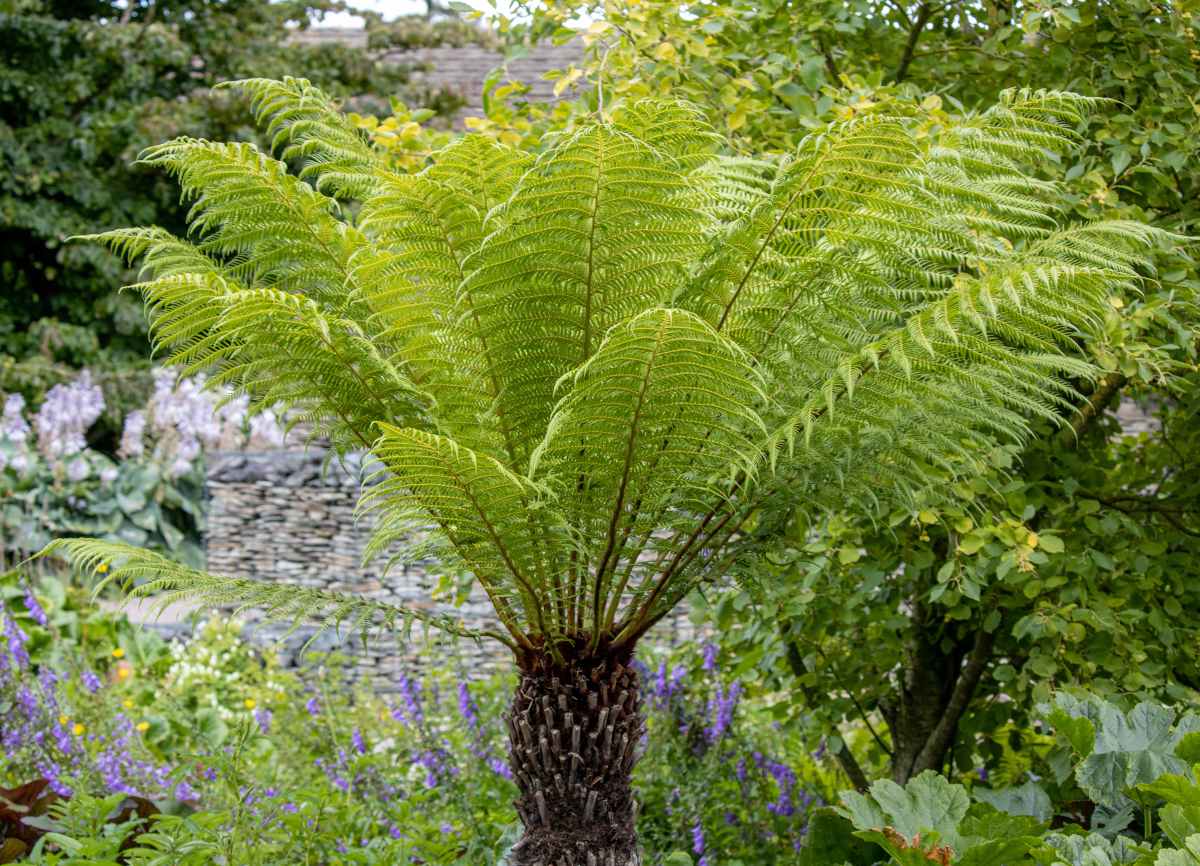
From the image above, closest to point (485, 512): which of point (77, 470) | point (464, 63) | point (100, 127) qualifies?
point (77, 470)

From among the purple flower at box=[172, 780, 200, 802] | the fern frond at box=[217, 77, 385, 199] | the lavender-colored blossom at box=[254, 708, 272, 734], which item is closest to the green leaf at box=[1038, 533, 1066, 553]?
the fern frond at box=[217, 77, 385, 199]

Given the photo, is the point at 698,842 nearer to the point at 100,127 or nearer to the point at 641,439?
the point at 641,439

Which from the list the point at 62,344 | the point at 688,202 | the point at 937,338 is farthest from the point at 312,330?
the point at 62,344

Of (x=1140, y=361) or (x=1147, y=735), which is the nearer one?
(x=1147, y=735)

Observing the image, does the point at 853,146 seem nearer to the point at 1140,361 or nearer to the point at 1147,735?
the point at 1140,361

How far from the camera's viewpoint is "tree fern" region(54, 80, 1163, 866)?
2117mm

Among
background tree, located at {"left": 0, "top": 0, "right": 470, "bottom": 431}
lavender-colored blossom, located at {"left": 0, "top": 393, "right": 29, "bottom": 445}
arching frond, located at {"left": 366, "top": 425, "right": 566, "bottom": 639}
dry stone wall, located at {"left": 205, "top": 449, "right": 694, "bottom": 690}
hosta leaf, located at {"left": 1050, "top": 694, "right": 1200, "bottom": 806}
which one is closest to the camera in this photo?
arching frond, located at {"left": 366, "top": 425, "right": 566, "bottom": 639}

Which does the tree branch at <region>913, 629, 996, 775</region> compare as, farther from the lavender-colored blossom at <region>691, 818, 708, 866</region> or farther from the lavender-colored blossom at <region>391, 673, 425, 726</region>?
the lavender-colored blossom at <region>391, 673, 425, 726</region>

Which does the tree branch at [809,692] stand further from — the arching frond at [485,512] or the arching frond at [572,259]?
the arching frond at [572,259]

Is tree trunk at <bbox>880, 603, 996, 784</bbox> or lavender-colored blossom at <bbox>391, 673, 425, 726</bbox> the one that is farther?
lavender-colored blossom at <bbox>391, 673, 425, 726</bbox>

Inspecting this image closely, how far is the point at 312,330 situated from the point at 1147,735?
1.80 meters

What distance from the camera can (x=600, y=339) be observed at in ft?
7.86

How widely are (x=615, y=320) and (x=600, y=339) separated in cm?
5

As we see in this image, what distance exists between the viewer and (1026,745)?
12.0 feet
